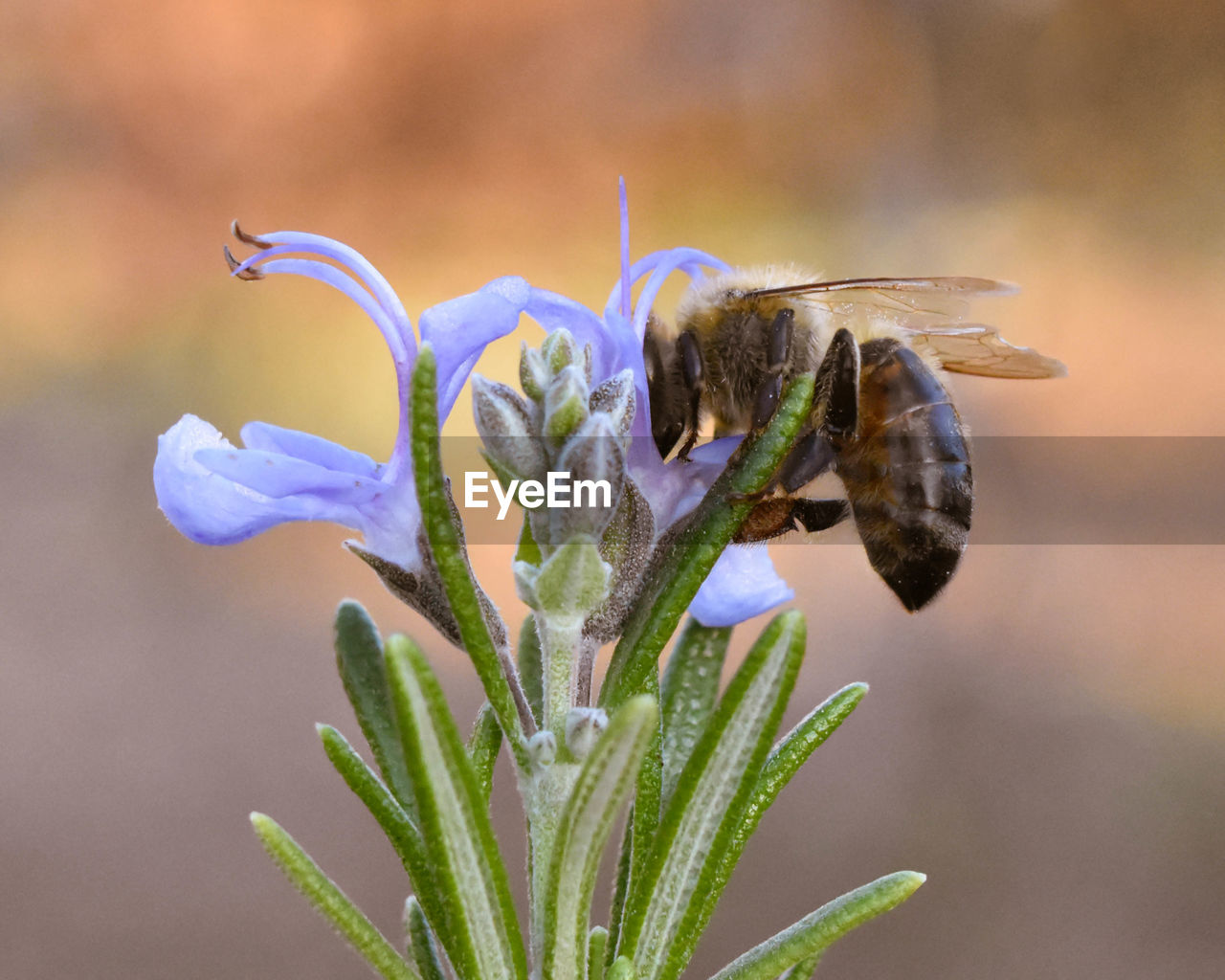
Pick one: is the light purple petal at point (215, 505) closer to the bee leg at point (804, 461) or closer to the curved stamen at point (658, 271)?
the curved stamen at point (658, 271)

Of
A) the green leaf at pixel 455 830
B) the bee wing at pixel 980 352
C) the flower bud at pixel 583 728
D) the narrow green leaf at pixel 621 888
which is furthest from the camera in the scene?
the bee wing at pixel 980 352

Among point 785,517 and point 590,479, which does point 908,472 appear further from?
point 590,479

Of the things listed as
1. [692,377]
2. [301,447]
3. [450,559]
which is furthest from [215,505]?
[692,377]

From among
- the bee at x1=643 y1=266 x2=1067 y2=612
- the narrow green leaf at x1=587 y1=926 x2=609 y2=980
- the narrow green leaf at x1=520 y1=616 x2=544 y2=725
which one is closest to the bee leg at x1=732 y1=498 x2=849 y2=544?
the bee at x1=643 y1=266 x2=1067 y2=612

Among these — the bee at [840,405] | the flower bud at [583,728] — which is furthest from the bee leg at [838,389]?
the flower bud at [583,728]

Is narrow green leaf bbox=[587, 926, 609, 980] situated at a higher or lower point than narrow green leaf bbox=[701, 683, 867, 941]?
lower

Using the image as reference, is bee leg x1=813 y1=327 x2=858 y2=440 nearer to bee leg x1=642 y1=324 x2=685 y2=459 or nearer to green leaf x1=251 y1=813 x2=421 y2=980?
bee leg x1=642 y1=324 x2=685 y2=459
